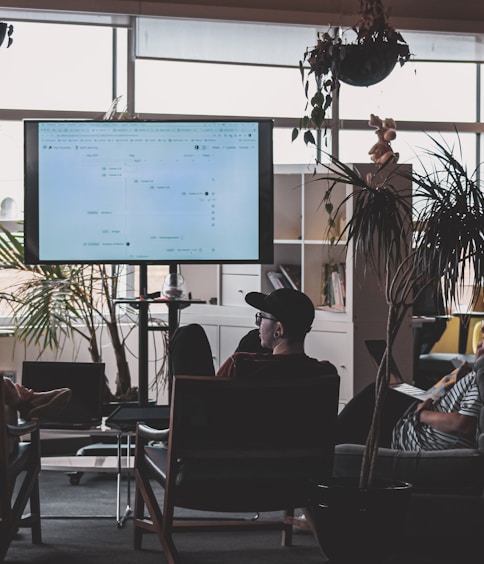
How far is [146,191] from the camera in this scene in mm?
4938

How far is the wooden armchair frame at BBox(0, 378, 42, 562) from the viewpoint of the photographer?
140 inches

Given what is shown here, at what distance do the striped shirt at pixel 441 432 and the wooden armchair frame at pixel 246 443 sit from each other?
75 cm

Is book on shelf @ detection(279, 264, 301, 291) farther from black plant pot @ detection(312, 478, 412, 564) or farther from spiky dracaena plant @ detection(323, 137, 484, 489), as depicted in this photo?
black plant pot @ detection(312, 478, 412, 564)

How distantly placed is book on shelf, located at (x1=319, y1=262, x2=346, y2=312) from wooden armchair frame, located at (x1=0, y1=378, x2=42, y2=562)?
2540 millimetres

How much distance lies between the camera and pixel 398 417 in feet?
15.5

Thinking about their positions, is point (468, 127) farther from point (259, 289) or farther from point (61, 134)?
point (61, 134)

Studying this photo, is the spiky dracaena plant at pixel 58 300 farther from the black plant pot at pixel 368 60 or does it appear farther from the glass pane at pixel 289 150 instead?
the black plant pot at pixel 368 60

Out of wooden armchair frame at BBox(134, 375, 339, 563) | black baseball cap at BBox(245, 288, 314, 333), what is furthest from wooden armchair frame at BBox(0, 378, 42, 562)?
black baseball cap at BBox(245, 288, 314, 333)

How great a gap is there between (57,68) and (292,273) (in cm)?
Answer: 222

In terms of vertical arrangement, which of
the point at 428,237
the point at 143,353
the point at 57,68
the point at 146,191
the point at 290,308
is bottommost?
the point at 143,353

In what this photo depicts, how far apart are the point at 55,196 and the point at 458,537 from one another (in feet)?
8.47

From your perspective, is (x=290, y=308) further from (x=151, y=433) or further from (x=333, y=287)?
(x=333, y=287)

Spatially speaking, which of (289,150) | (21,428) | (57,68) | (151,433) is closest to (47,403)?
(21,428)

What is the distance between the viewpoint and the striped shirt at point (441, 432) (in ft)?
13.4
